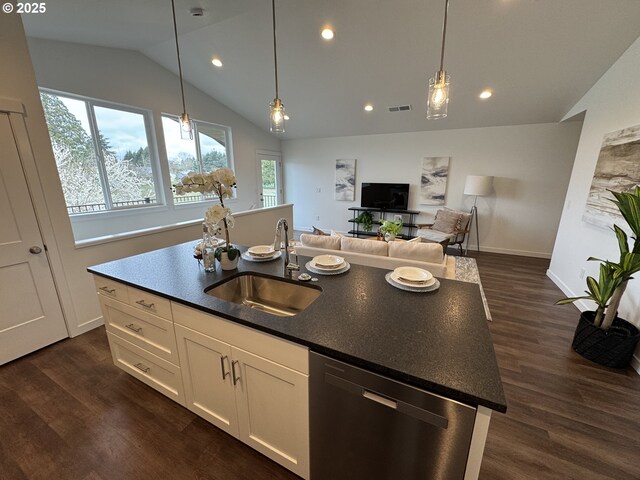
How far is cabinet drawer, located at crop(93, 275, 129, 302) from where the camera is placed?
1.62 m

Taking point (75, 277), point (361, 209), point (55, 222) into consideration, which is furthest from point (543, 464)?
point (361, 209)

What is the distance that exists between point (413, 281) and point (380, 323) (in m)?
0.45

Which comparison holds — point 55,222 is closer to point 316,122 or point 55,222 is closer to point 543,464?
point 543,464

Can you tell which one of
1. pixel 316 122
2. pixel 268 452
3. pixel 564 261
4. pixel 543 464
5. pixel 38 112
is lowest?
pixel 543 464

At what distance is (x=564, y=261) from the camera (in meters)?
3.56

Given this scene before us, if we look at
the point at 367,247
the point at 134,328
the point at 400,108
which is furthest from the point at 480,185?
the point at 134,328

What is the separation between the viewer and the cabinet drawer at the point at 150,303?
4.70 ft

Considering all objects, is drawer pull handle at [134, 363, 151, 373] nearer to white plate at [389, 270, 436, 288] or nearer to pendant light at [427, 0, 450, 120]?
white plate at [389, 270, 436, 288]

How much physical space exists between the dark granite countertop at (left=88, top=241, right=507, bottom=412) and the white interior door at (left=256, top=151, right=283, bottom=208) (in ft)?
17.2

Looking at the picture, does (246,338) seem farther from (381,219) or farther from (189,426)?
(381,219)

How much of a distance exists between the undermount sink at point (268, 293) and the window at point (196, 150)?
394 centimetres

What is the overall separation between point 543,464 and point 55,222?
156 inches

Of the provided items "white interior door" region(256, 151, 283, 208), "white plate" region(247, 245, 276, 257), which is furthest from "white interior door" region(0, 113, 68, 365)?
"white interior door" region(256, 151, 283, 208)

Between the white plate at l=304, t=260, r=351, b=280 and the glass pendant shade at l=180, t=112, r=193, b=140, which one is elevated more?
the glass pendant shade at l=180, t=112, r=193, b=140
